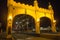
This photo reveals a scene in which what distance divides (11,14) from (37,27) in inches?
293

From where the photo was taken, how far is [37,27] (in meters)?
20.2

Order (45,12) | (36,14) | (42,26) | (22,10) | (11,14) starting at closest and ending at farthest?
(11,14) → (22,10) → (36,14) → (45,12) → (42,26)

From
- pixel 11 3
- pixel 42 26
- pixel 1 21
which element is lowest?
pixel 42 26

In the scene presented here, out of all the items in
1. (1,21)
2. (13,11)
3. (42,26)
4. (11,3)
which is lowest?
(42,26)

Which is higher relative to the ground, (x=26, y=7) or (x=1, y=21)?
(x=26, y=7)

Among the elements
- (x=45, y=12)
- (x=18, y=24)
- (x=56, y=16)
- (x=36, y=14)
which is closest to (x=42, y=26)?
(x=56, y=16)

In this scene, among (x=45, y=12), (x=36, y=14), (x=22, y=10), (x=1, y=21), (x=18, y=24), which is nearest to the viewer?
(x=22, y=10)

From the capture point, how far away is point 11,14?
15164mm

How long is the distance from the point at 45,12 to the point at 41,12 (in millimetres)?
1285

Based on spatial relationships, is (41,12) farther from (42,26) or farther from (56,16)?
(42,26)

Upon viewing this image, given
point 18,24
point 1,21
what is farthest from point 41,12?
point 18,24

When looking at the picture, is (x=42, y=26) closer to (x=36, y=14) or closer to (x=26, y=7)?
(x=36, y=14)

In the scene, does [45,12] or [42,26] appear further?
[42,26]

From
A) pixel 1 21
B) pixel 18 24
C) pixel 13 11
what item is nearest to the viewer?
pixel 13 11
